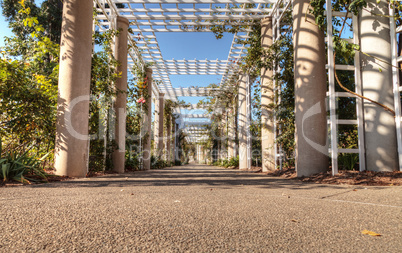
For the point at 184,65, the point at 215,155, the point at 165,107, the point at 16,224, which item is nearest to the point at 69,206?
the point at 16,224

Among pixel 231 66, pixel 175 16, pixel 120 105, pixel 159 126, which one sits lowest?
pixel 120 105

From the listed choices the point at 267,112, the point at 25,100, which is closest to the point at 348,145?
the point at 267,112

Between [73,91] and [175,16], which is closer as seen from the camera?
[73,91]

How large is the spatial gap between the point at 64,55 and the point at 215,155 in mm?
19890

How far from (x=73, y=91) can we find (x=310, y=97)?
4.29 m

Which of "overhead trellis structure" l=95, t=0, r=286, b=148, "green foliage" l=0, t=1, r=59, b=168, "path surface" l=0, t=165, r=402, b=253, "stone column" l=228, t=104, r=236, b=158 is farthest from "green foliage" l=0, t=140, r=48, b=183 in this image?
"stone column" l=228, t=104, r=236, b=158

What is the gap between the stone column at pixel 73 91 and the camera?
16.6ft

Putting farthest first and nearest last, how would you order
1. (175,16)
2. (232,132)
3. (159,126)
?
(159,126) → (232,132) → (175,16)

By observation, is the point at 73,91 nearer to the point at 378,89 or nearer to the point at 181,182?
the point at 181,182

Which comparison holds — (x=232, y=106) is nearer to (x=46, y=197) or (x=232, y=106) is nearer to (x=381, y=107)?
(x=381, y=107)

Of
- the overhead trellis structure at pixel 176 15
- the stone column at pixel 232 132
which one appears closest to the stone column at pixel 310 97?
the overhead trellis structure at pixel 176 15

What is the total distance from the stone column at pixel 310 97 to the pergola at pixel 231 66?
0.02m

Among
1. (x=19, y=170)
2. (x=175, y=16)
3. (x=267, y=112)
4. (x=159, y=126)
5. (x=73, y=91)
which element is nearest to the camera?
(x=19, y=170)

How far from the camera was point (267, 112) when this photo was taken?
9.02m
